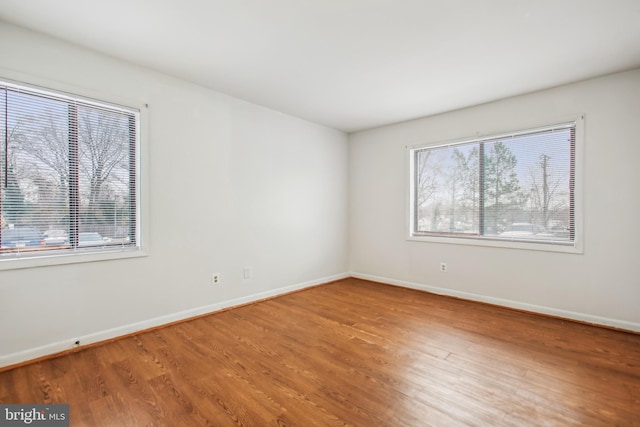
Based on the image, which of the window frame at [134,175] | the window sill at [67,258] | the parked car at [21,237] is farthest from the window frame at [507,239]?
the parked car at [21,237]

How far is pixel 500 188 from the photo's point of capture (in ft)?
12.4

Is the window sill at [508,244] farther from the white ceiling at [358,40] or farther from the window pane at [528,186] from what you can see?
the white ceiling at [358,40]

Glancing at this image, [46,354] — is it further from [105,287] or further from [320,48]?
[320,48]

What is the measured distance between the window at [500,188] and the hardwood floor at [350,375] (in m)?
1.11

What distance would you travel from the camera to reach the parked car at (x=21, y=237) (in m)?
2.25

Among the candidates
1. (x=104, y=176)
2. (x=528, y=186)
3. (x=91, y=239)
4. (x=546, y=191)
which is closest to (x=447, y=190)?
(x=528, y=186)

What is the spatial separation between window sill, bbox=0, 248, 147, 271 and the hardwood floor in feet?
2.50

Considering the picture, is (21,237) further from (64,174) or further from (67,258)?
(64,174)

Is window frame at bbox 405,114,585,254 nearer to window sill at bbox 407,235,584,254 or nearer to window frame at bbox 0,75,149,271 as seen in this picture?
window sill at bbox 407,235,584,254

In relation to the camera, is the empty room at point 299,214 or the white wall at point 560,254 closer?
the empty room at point 299,214

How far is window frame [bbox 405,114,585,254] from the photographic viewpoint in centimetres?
316

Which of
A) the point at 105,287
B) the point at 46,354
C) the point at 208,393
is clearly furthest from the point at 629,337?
the point at 46,354

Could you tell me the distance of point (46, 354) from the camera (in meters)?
2.37

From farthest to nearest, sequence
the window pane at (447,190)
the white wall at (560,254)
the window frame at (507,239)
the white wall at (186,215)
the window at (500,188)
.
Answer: the window pane at (447,190), the window at (500,188), the window frame at (507,239), the white wall at (560,254), the white wall at (186,215)
